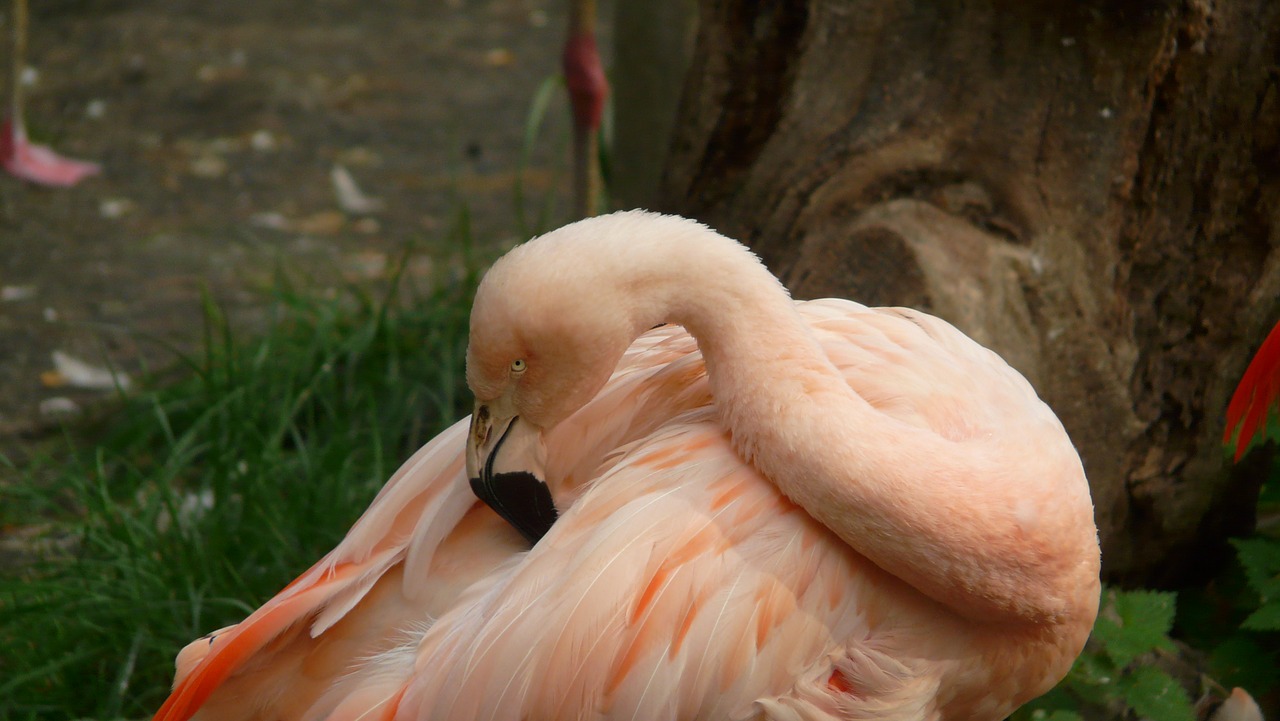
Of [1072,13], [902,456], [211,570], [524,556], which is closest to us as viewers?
[902,456]

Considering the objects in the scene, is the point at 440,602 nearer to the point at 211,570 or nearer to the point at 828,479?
the point at 828,479

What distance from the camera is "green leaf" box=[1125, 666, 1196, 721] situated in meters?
2.22

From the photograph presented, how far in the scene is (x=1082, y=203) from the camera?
2.61m

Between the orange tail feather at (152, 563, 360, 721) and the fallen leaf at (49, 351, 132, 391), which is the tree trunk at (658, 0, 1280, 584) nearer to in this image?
the orange tail feather at (152, 563, 360, 721)

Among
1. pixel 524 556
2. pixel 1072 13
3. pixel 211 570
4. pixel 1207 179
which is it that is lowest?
pixel 211 570

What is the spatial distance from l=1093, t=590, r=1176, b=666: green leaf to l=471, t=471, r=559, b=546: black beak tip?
3.73ft

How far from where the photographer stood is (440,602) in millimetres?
1931

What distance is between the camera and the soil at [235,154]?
4.38 metres

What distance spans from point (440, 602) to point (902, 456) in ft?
2.51

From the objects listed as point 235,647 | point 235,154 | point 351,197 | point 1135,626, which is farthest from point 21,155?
point 1135,626

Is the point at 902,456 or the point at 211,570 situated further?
the point at 211,570

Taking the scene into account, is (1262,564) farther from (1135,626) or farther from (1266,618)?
(1135,626)

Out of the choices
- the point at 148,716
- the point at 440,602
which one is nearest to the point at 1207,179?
the point at 440,602

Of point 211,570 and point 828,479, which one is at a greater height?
point 828,479
